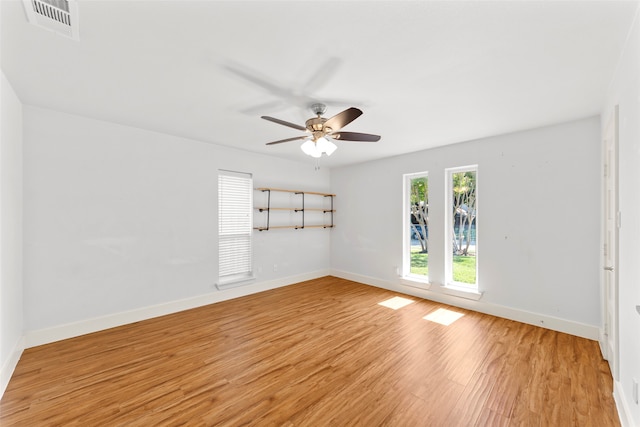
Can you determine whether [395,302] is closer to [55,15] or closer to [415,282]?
[415,282]

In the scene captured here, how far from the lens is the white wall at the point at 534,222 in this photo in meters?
3.14

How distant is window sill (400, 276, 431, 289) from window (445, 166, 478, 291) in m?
0.38

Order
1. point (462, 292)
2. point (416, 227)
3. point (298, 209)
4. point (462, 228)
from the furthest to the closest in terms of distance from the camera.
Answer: point (298, 209)
point (416, 227)
point (462, 228)
point (462, 292)

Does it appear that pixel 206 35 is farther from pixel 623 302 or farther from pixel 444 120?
pixel 623 302

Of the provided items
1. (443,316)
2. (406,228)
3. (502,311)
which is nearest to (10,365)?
(443,316)

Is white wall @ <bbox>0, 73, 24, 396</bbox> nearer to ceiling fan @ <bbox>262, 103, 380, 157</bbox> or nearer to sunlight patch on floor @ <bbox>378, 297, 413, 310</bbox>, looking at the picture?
ceiling fan @ <bbox>262, 103, 380, 157</bbox>

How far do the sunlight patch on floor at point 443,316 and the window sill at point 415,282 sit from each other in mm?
595

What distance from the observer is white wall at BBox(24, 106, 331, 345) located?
2.98 meters

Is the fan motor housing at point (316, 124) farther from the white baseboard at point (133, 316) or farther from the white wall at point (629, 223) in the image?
the white baseboard at point (133, 316)

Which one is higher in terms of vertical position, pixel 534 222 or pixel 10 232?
pixel 534 222

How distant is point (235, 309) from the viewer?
161 inches

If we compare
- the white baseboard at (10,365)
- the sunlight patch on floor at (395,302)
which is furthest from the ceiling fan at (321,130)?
the white baseboard at (10,365)

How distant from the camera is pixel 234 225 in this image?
4.71m

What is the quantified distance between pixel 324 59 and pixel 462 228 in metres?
3.56
